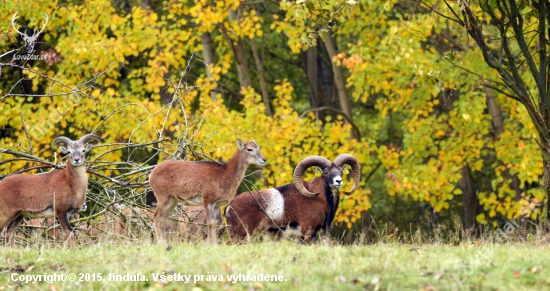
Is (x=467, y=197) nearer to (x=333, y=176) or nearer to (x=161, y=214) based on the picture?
(x=333, y=176)

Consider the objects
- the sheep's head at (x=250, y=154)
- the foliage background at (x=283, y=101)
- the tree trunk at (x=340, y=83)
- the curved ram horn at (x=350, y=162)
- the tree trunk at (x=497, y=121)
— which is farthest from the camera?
the tree trunk at (x=340, y=83)

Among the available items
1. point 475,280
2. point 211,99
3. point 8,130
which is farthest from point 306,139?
point 475,280

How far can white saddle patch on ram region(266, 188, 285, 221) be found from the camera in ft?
51.1

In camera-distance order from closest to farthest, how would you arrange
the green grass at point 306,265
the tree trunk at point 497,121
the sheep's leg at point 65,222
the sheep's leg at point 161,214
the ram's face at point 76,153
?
the green grass at point 306,265 → the sheep's leg at point 65,222 → the ram's face at point 76,153 → the sheep's leg at point 161,214 → the tree trunk at point 497,121

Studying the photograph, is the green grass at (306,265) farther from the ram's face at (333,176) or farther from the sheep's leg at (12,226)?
the ram's face at (333,176)

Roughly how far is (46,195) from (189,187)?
203 centimetres

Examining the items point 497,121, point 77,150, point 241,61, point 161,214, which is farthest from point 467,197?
point 77,150

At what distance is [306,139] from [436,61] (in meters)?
3.92

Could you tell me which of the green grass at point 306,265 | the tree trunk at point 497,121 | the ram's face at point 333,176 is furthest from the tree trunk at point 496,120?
the green grass at point 306,265

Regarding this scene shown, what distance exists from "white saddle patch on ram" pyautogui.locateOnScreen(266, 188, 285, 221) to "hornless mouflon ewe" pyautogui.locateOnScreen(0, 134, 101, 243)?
138 inches

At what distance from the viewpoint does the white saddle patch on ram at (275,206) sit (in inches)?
614

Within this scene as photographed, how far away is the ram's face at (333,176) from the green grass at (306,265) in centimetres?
434

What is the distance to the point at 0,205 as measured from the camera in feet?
43.6

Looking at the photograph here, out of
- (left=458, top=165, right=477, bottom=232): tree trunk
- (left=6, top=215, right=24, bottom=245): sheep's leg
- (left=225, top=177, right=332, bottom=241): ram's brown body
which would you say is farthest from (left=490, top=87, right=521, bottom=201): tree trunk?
(left=6, top=215, right=24, bottom=245): sheep's leg
